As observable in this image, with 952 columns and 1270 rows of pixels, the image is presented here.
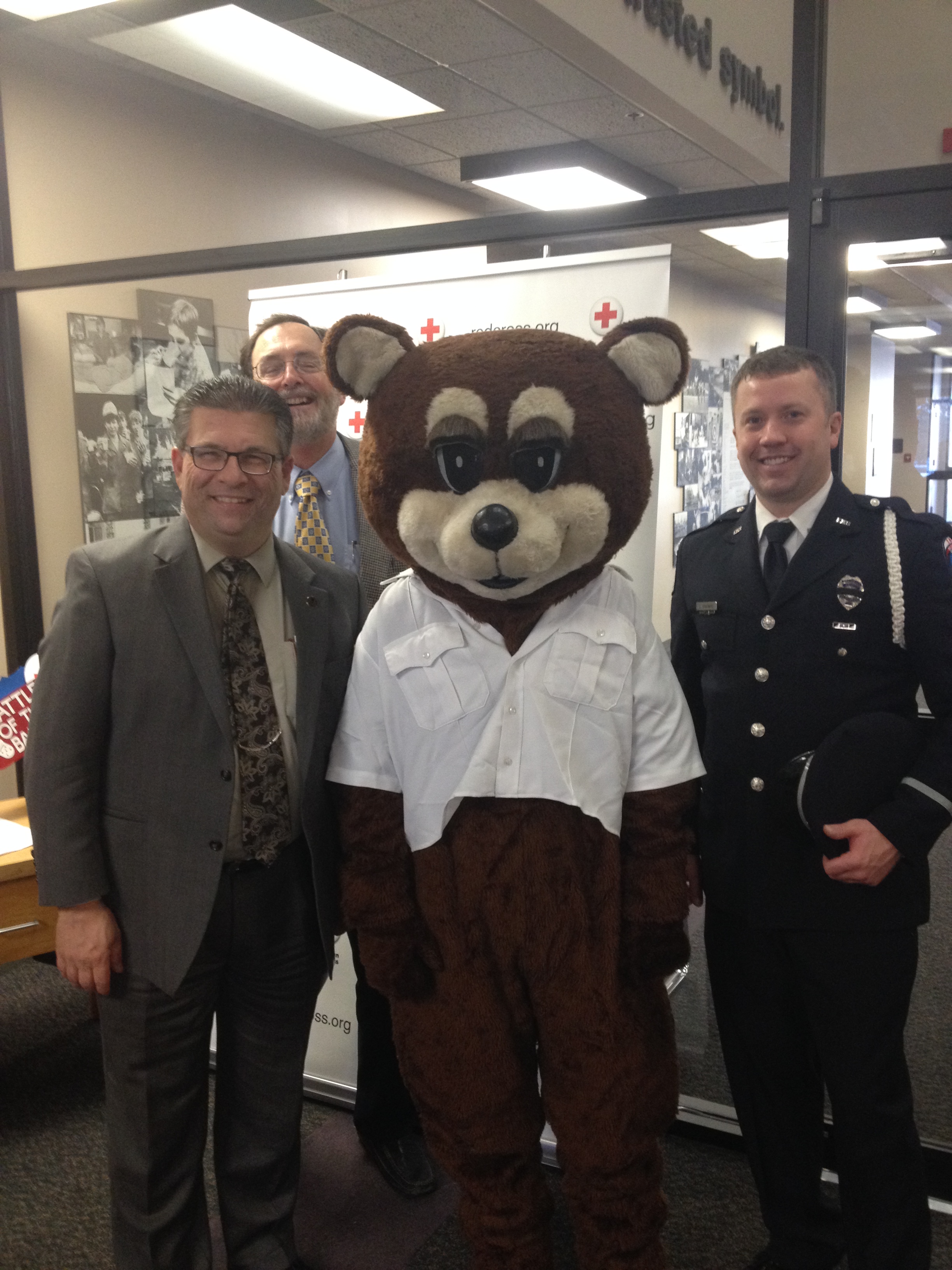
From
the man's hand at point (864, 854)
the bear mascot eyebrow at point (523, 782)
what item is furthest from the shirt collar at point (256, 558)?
the man's hand at point (864, 854)

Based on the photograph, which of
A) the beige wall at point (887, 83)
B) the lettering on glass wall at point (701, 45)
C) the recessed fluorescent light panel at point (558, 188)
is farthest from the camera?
the recessed fluorescent light panel at point (558, 188)

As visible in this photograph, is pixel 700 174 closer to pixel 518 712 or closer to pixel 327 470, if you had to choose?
pixel 327 470

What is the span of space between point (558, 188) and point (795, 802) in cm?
335

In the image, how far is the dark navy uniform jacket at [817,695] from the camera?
1630mm

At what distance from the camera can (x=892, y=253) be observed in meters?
2.18

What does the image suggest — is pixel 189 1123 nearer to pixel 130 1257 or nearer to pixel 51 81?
pixel 130 1257

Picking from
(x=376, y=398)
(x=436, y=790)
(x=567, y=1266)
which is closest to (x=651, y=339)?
(x=376, y=398)

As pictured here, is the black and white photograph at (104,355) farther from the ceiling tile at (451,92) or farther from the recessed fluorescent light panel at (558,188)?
the recessed fluorescent light panel at (558,188)

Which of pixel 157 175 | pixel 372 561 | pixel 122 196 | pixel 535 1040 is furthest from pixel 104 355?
pixel 535 1040

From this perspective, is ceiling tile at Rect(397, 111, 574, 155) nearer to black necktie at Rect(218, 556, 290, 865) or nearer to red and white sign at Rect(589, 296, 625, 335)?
red and white sign at Rect(589, 296, 625, 335)

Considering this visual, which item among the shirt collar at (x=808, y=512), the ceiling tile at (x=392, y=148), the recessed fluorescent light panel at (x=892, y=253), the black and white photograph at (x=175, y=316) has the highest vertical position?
the ceiling tile at (x=392, y=148)

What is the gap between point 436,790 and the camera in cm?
155

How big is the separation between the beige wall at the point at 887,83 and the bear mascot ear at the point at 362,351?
113cm

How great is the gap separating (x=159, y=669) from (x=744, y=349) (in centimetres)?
596
